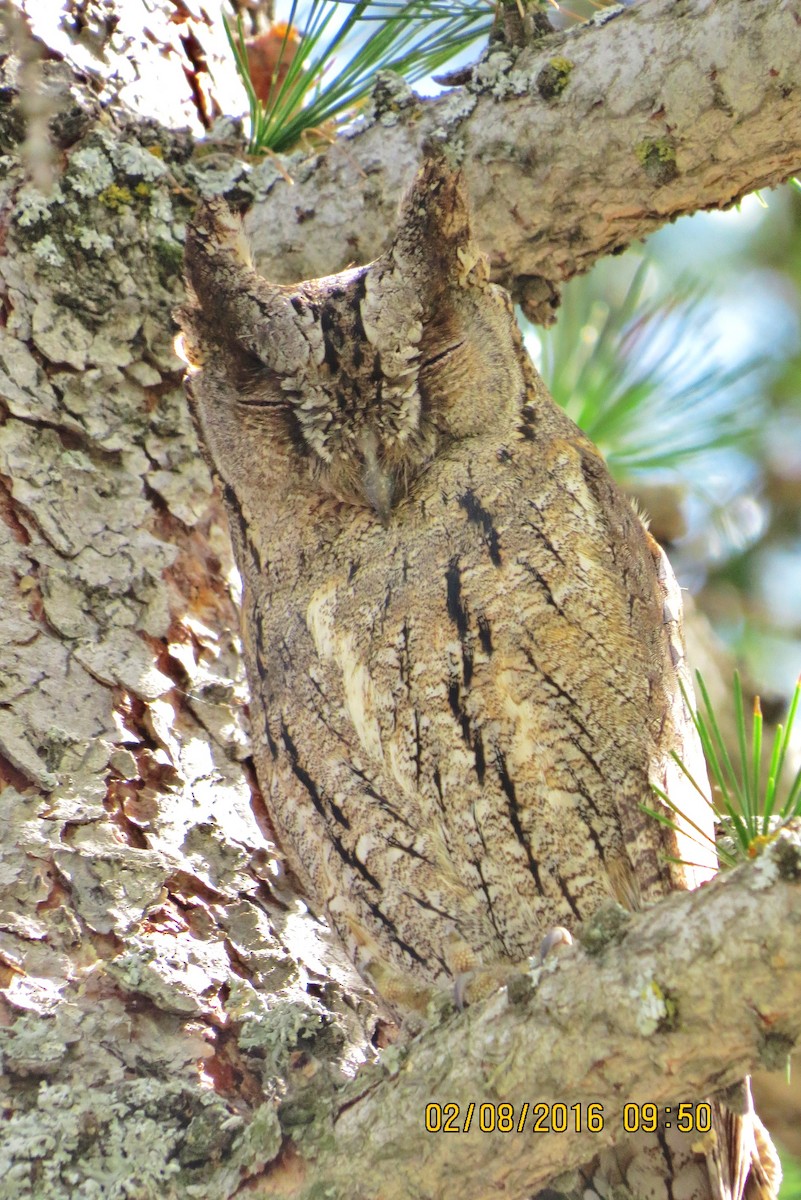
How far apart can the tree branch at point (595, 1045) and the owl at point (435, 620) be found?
363mm

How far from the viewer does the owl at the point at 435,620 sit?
1.94 metres

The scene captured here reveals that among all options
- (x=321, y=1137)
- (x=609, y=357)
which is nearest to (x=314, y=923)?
(x=321, y=1137)

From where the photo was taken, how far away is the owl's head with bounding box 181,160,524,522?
207 cm

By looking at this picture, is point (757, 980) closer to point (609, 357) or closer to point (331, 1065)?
point (331, 1065)

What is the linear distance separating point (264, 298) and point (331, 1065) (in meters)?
1.32

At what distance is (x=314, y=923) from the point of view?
2268 millimetres

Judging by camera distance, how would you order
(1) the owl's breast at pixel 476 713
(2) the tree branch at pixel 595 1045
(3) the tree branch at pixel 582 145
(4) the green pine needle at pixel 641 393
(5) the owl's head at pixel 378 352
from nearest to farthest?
(2) the tree branch at pixel 595 1045
(1) the owl's breast at pixel 476 713
(5) the owl's head at pixel 378 352
(3) the tree branch at pixel 582 145
(4) the green pine needle at pixel 641 393

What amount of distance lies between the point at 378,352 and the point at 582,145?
806 mm

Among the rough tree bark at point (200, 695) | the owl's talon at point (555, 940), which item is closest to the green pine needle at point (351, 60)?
the rough tree bark at point (200, 695)

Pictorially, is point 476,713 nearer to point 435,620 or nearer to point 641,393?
point 435,620

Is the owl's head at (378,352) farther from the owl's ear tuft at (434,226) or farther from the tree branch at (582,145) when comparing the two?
the tree branch at (582,145)
